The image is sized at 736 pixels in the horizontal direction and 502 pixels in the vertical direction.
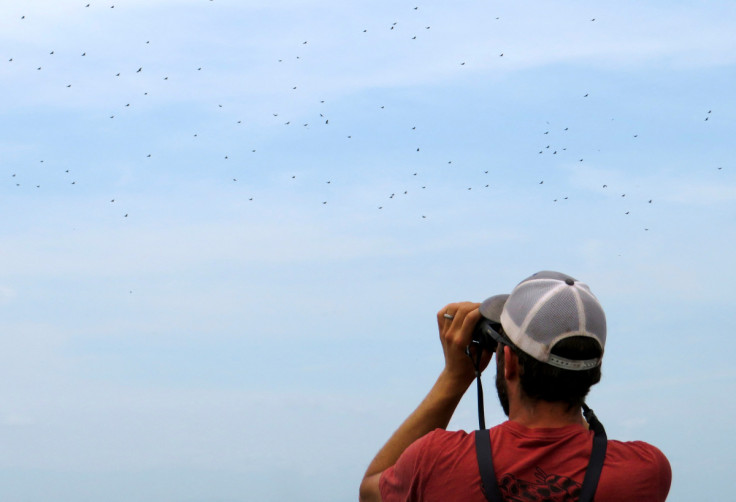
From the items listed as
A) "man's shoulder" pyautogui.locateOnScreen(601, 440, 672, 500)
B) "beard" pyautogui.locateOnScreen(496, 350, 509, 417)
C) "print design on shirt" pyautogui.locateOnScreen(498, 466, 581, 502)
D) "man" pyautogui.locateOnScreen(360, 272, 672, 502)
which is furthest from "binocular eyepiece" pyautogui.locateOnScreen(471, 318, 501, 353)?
"man's shoulder" pyautogui.locateOnScreen(601, 440, 672, 500)

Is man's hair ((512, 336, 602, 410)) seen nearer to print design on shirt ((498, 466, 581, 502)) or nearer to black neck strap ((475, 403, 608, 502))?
black neck strap ((475, 403, 608, 502))

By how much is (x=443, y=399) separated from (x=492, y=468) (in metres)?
1.05

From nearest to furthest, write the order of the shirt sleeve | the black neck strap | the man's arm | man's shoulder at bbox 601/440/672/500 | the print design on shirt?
1. the print design on shirt
2. the black neck strap
3. man's shoulder at bbox 601/440/672/500
4. the shirt sleeve
5. the man's arm

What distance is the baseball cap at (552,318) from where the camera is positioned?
23.2 feet

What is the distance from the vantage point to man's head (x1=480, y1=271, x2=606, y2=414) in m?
7.08

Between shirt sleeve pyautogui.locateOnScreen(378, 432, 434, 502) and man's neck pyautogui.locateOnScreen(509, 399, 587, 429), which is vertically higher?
man's neck pyautogui.locateOnScreen(509, 399, 587, 429)

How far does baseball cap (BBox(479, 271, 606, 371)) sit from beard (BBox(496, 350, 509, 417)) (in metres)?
0.39

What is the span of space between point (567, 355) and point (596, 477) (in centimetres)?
109

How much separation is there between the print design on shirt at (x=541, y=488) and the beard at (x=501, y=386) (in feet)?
2.78

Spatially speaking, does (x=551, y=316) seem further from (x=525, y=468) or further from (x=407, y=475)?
(x=407, y=475)

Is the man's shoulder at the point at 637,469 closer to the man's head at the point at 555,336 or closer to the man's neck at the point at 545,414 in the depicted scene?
the man's neck at the point at 545,414

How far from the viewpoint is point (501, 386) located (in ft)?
25.5

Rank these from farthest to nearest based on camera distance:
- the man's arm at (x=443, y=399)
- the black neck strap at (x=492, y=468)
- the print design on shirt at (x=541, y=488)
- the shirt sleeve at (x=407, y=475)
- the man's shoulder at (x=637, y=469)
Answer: the man's arm at (x=443, y=399)
the shirt sleeve at (x=407, y=475)
the man's shoulder at (x=637, y=469)
the black neck strap at (x=492, y=468)
the print design on shirt at (x=541, y=488)

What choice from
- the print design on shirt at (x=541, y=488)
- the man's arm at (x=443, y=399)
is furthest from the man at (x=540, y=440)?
the man's arm at (x=443, y=399)
